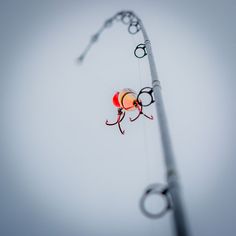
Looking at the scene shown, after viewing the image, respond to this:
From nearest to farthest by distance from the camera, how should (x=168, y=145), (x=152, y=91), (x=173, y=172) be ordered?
(x=173, y=172) → (x=168, y=145) → (x=152, y=91)

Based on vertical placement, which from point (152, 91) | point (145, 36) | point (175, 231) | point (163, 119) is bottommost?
point (175, 231)

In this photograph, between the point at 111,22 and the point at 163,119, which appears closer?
the point at 163,119

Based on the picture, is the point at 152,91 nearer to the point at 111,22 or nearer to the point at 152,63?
the point at 152,63

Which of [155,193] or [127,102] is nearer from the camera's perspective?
[155,193]

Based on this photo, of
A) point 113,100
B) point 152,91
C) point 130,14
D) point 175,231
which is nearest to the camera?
point 175,231

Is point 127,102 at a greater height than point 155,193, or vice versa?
point 127,102

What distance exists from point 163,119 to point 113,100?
1.91 meters

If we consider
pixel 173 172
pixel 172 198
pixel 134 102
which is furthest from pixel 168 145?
pixel 134 102

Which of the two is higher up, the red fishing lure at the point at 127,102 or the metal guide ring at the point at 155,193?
the red fishing lure at the point at 127,102

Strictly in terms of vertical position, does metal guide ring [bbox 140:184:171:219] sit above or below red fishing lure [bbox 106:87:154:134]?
below

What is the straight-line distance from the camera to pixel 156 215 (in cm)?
274

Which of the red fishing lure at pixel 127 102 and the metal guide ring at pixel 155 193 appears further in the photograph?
the red fishing lure at pixel 127 102

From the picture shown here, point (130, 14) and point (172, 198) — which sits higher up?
point (130, 14)

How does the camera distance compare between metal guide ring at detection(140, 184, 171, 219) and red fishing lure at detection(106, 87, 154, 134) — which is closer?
metal guide ring at detection(140, 184, 171, 219)
